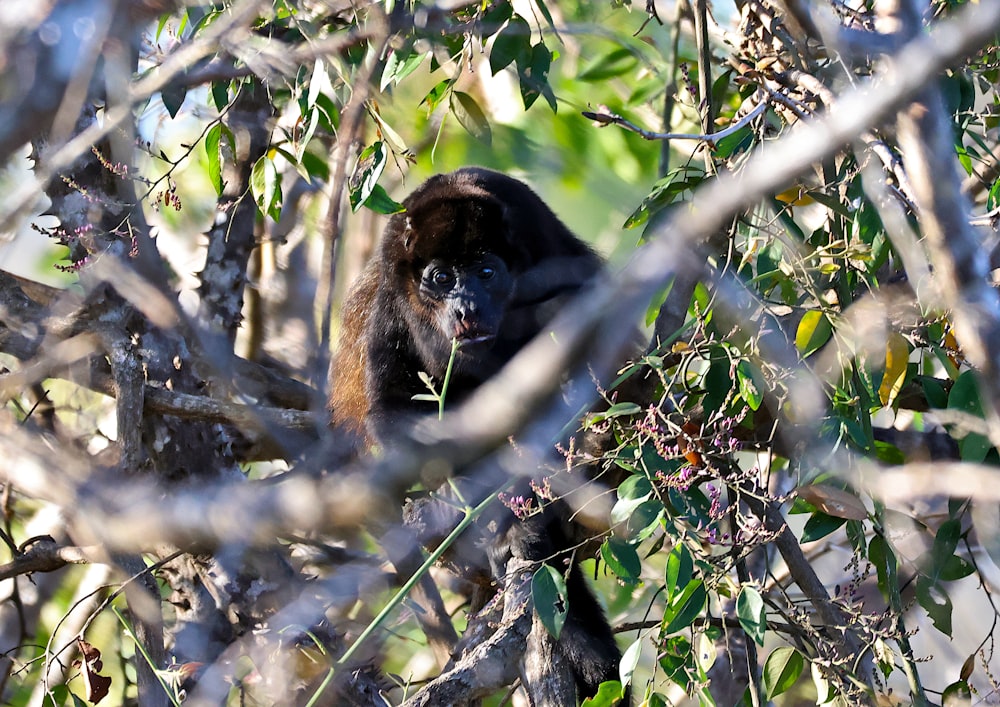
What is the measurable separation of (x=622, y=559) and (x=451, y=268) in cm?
219

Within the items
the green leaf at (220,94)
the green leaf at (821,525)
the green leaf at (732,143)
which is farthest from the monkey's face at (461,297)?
the green leaf at (821,525)

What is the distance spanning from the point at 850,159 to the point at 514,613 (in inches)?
63.3

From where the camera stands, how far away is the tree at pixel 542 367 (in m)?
1.49

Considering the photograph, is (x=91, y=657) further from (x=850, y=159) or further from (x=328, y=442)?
(x=850, y=159)

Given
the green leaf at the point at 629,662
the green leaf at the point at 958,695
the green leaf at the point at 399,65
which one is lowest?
the green leaf at the point at 958,695

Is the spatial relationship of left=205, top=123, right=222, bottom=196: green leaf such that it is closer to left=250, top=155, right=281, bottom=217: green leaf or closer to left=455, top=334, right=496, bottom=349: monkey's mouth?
left=250, top=155, right=281, bottom=217: green leaf

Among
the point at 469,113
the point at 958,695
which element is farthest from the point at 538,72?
the point at 958,695

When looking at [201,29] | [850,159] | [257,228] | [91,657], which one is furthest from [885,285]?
[257,228]

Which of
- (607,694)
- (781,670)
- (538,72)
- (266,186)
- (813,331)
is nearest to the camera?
(607,694)

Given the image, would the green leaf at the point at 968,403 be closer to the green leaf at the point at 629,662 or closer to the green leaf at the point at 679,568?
the green leaf at the point at 679,568

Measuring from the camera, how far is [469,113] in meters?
3.48

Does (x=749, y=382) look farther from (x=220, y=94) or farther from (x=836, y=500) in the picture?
(x=220, y=94)

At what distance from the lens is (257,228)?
212 inches

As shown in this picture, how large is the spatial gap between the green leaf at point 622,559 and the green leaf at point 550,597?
0.12m
